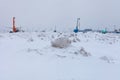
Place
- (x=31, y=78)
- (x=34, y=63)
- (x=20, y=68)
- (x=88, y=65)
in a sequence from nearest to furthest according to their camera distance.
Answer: (x=31, y=78) < (x=20, y=68) < (x=34, y=63) < (x=88, y=65)

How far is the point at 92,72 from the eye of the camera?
235 inches

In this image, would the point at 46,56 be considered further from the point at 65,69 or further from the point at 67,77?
the point at 67,77

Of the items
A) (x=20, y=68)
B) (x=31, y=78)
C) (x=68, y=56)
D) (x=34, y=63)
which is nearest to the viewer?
(x=31, y=78)

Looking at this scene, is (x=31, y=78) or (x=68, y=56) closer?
(x=31, y=78)

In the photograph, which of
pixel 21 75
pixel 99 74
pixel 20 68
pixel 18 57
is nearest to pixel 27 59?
pixel 18 57

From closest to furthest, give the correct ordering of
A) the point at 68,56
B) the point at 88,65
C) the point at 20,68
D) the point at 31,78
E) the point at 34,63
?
the point at 31,78 < the point at 20,68 < the point at 34,63 < the point at 88,65 < the point at 68,56

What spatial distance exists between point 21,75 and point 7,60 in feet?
4.31

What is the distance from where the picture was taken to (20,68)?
5695mm

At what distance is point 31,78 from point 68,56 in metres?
2.42

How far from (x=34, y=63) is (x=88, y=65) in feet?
4.56

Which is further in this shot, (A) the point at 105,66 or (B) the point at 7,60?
(A) the point at 105,66

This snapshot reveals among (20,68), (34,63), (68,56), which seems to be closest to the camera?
(20,68)

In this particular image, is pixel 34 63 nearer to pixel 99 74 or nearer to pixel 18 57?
pixel 18 57

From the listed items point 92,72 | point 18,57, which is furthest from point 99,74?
point 18,57
